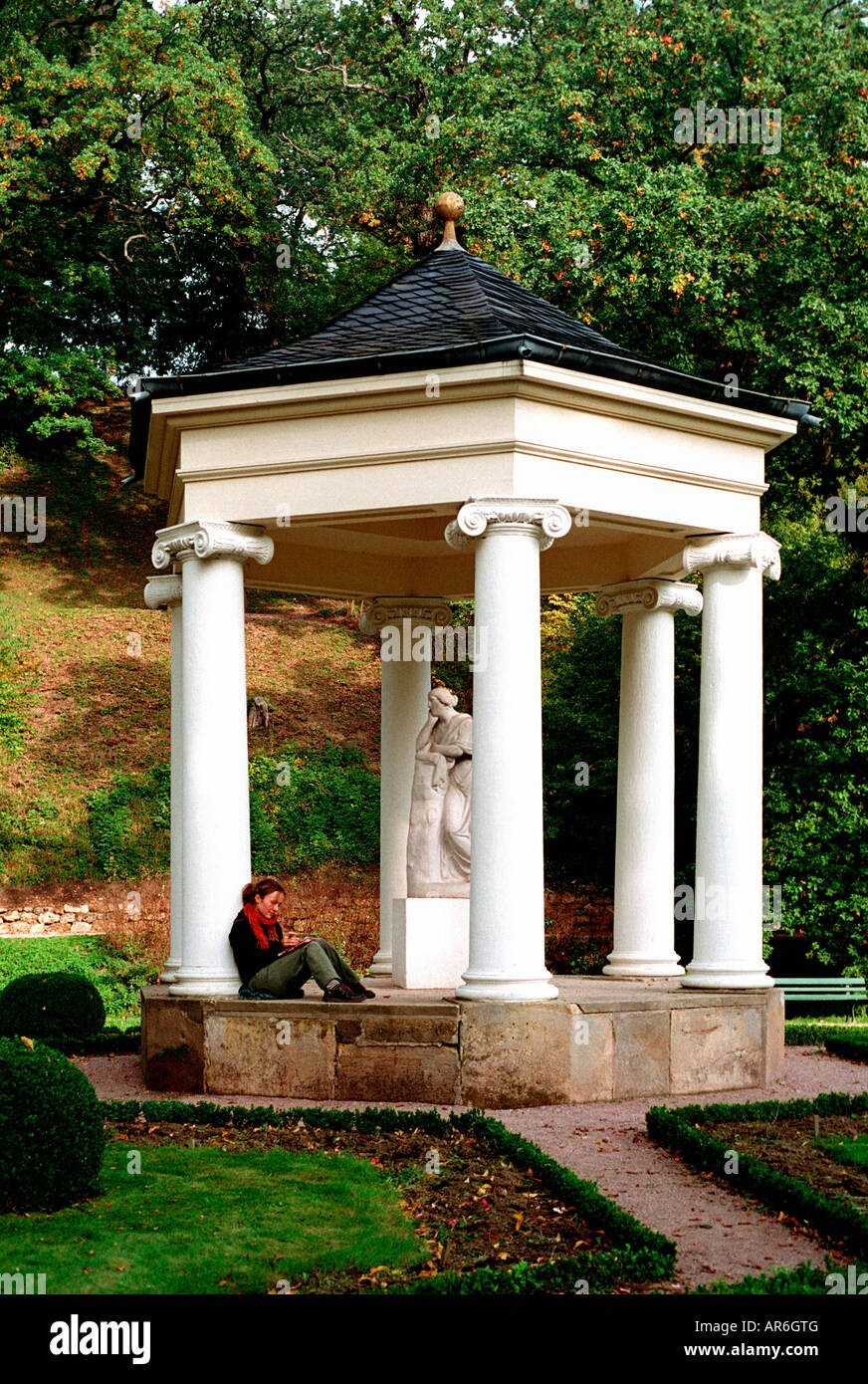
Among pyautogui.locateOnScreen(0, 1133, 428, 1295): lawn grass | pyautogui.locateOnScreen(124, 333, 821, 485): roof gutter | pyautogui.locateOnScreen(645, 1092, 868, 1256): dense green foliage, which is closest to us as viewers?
pyautogui.locateOnScreen(0, 1133, 428, 1295): lawn grass

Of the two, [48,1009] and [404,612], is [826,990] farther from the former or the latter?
[48,1009]

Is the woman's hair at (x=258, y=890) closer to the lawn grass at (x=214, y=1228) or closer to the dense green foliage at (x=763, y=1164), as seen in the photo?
the lawn grass at (x=214, y=1228)

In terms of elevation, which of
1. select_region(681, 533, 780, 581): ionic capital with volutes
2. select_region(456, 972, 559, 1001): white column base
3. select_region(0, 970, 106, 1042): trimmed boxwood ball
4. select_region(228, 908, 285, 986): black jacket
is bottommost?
select_region(0, 970, 106, 1042): trimmed boxwood ball

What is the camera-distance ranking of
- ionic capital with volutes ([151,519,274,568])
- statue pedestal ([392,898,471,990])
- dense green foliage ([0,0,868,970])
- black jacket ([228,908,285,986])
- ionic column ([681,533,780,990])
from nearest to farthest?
black jacket ([228,908,285,986]) < ionic capital with volutes ([151,519,274,568]) < ionic column ([681,533,780,990]) < statue pedestal ([392,898,471,990]) < dense green foliage ([0,0,868,970])

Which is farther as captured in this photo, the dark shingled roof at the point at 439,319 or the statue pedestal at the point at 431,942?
the statue pedestal at the point at 431,942

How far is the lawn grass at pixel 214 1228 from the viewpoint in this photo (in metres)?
8.73

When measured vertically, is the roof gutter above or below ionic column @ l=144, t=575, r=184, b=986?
above

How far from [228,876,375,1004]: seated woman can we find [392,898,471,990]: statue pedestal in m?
1.90

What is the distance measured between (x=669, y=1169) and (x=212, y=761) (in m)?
7.08

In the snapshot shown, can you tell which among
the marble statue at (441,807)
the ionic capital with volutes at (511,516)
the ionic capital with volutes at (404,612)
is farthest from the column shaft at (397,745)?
the ionic capital with volutes at (511,516)

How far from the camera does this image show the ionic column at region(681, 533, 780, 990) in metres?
17.2

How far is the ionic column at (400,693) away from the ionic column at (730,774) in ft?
17.5

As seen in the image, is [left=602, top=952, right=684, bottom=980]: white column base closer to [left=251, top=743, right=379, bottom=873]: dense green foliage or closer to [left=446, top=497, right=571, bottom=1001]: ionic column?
[left=446, top=497, right=571, bottom=1001]: ionic column

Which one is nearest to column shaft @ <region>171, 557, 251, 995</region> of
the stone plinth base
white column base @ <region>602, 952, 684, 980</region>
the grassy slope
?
the stone plinth base
